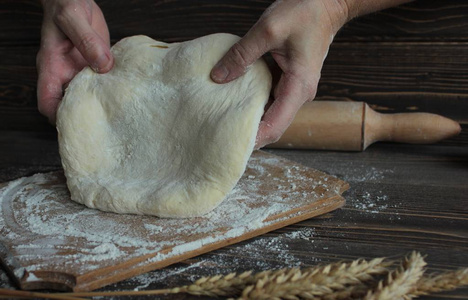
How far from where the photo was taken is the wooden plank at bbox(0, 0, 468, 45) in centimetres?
191

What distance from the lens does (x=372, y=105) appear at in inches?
82.3

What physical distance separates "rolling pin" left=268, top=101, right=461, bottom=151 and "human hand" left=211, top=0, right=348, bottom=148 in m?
0.59

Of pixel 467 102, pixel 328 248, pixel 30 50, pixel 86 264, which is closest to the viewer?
pixel 86 264

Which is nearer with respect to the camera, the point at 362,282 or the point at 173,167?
the point at 362,282

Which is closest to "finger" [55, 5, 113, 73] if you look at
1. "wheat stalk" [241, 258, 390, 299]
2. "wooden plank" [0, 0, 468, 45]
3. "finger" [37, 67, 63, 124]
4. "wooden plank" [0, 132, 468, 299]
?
"finger" [37, 67, 63, 124]

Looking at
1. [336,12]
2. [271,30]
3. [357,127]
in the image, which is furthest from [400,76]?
[271,30]

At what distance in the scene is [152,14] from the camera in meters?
2.14

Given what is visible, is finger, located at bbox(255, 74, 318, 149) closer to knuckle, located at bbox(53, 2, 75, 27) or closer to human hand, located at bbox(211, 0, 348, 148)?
human hand, located at bbox(211, 0, 348, 148)

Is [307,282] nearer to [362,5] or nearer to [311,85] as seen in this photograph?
[311,85]

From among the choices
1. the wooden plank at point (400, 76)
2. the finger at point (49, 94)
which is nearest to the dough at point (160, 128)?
the finger at point (49, 94)

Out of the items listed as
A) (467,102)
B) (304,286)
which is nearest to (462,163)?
(467,102)

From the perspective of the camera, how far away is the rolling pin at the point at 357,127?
1843mm

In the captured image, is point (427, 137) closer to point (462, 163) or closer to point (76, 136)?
point (462, 163)

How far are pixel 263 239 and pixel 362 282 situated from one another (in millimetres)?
289
